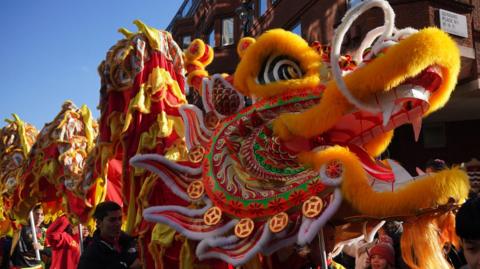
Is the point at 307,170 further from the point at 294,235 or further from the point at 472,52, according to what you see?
the point at 472,52

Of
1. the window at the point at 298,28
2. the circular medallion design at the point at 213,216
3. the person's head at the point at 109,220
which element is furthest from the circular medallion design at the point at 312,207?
the window at the point at 298,28

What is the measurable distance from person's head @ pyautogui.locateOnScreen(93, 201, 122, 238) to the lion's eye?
3.91 feet

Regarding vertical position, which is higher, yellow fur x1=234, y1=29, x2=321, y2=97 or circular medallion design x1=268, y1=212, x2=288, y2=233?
yellow fur x1=234, y1=29, x2=321, y2=97

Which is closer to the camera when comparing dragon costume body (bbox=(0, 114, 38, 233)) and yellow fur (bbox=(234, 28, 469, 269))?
yellow fur (bbox=(234, 28, 469, 269))

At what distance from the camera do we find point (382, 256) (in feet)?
10.1

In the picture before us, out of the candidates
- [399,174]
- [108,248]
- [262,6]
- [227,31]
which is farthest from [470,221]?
[227,31]

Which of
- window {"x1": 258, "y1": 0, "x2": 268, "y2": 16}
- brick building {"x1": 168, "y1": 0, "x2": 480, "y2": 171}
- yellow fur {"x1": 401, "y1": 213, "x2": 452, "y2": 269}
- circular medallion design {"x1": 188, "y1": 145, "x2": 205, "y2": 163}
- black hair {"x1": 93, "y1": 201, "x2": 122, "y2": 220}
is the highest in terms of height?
window {"x1": 258, "y1": 0, "x2": 268, "y2": 16}

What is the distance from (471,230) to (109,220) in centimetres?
214

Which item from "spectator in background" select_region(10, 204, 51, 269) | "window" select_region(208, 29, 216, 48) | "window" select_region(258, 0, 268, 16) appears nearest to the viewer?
"spectator in background" select_region(10, 204, 51, 269)

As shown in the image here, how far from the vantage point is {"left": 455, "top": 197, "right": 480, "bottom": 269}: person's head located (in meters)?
1.64

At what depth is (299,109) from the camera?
9.15 ft

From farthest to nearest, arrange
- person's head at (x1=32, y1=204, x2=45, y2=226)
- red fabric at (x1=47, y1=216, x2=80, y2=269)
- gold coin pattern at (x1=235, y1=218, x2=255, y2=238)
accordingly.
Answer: person's head at (x1=32, y1=204, x2=45, y2=226)
red fabric at (x1=47, y1=216, x2=80, y2=269)
gold coin pattern at (x1=235, y1=218, x2=255, y2=238)

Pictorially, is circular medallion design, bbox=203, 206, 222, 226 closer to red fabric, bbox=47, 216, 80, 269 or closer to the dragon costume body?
red fabric, bbox=47, 216, 80, 269

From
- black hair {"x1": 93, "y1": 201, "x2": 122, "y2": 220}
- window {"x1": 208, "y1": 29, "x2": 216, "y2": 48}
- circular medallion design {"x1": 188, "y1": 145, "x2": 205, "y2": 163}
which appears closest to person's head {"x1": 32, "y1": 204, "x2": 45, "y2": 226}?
black hair {"x1": 93, "y1": 201, "x2": 122, "y2": 220}
